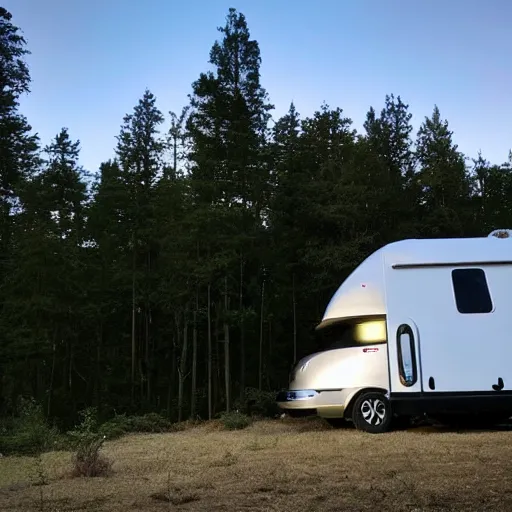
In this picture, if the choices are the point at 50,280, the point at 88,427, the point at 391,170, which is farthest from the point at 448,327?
the point at 391,170

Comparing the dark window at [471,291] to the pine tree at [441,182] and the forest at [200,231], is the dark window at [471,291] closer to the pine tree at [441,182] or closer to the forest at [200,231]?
the forest at [200,231]

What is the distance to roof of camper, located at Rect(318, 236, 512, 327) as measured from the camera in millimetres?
9750

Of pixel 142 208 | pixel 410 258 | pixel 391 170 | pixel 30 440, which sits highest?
pixel 391 170

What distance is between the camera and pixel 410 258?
32.2 ft

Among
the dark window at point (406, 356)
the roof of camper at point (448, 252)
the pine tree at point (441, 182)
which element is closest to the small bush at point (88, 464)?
the dark window at point (406, 356)

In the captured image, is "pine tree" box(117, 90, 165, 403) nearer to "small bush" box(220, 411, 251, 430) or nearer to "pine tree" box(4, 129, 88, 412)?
"pine tree" box(4, 129, 88, 412)

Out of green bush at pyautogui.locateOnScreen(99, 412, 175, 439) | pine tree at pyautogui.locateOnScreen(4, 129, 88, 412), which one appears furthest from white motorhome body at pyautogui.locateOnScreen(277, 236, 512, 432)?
pine tree at pyautogui.locateOnScreen(4, 129, 88, 412)

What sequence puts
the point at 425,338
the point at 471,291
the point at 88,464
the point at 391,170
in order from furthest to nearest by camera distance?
the point at 391,170 < the point at 471,291 < the point at 425,338 < the point at 88,464

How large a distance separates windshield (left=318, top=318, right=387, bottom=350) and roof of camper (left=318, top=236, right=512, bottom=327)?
21 centimetres

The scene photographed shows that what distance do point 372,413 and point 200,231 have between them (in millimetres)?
8734

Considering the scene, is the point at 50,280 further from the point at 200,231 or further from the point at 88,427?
the point at 88,427

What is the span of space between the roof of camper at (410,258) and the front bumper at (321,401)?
136 cm

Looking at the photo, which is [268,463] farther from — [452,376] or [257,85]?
[257,85]

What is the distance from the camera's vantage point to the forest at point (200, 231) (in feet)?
61.5
